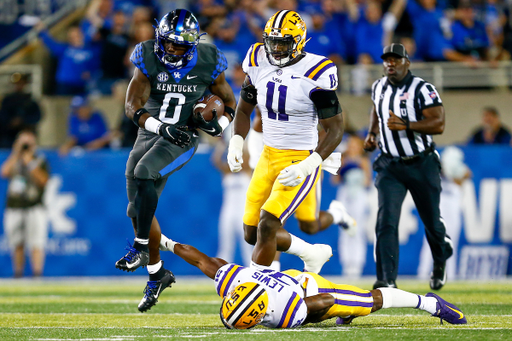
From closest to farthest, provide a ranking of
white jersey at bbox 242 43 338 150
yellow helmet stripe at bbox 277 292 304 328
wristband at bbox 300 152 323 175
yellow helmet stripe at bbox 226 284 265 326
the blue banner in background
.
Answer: yellow helmet stripe at bbox 226 284 265 326
yellow helmet stripe at bbox 277 292 304 328
wristband at bbox 300 152 323 175
white jersey at bbox 242 43 338 150
the blue banner in background

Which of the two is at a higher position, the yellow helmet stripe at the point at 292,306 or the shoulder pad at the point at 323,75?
the shoulder pad at the point at 323,75

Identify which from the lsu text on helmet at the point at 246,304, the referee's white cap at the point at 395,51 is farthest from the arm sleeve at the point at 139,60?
the referee's white cap at the point at 395,51

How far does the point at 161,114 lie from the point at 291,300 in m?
1.94

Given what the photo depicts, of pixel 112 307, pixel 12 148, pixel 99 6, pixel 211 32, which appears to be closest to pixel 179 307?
pixel 112 307

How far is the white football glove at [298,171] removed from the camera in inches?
200

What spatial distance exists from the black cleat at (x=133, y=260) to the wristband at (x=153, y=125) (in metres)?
0.81

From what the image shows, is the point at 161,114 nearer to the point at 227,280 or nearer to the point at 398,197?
the point at 227,280

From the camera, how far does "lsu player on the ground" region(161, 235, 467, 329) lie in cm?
427

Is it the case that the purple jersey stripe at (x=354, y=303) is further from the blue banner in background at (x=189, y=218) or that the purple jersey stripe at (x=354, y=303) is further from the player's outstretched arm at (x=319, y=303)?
the blue banner in background at (x=189, y=218)

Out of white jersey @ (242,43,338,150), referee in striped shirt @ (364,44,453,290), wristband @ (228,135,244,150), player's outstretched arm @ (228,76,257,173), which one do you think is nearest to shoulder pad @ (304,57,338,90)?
white jersey @ (242,43,338,150)

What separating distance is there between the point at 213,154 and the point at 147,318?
455cm

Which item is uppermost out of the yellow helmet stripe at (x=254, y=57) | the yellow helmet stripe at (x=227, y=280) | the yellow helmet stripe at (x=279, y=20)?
the yellow helmet stripe at (x=279, y=20)

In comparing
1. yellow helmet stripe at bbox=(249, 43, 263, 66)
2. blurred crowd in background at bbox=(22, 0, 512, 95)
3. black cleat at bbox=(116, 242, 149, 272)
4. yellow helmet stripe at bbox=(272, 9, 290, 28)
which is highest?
blurred crowd in background at bbox=(22, 0, 512, 95)

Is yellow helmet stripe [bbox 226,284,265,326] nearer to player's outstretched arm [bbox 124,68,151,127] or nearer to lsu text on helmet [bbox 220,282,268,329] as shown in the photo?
lsu text on helmet [bbox 220,282,268,329]
